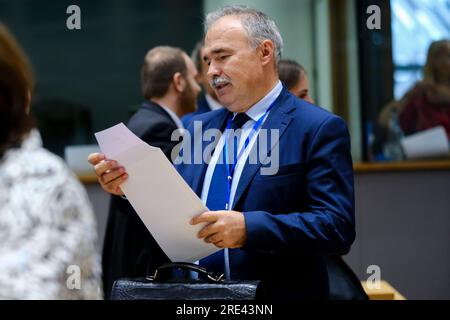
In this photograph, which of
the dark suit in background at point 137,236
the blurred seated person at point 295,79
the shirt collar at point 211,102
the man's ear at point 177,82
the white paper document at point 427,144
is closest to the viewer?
the dark suit in background at point 137,236

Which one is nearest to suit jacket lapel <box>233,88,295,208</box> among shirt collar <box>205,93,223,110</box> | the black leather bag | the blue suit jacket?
the blue suit jacket

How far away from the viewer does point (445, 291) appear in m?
4.81

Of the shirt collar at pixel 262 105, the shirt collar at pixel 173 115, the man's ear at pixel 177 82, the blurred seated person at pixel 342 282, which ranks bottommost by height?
the blurred seated person at pixel 342 282

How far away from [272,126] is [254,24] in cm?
29

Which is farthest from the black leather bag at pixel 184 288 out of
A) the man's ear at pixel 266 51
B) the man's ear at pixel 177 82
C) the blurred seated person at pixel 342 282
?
the man's ear at pixel 177 82

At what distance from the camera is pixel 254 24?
243 cm

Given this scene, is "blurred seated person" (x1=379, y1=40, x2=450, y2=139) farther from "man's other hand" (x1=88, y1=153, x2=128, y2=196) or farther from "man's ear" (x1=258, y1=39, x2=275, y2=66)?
"man's other hand" (x1=88, y1=153, x2=128, y2=196)

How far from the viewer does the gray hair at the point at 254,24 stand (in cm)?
242

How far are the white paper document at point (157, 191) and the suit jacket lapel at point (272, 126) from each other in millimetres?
174

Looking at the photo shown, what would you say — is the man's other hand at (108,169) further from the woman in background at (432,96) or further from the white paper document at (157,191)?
the woman in background at (432,96)
